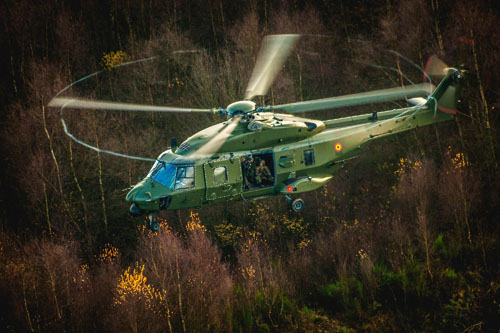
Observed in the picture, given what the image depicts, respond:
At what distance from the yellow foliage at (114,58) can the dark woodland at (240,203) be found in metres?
0.16

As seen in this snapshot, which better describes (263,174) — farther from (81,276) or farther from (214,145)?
(81,276)

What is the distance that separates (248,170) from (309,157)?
250cm

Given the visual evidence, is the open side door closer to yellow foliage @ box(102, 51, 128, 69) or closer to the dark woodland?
the dark woodland

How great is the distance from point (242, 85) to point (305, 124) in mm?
12606

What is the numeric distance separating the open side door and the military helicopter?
4 centimetres

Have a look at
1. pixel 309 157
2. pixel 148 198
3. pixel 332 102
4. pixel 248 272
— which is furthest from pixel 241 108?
pixel 248 272

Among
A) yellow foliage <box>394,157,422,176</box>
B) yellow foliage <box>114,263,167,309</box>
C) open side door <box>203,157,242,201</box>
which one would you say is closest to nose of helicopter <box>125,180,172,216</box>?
open side door <box>203,157,242,201</box>

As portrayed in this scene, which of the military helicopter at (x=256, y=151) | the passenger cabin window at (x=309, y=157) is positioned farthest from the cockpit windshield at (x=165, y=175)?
the passenger cabin window at (x=309, y=157)

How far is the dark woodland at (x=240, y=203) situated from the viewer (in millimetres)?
22500

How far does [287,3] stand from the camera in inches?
1526

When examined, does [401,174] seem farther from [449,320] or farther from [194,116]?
[194,116]

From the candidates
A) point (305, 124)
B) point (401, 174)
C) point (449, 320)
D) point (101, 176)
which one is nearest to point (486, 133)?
point (401, 174)

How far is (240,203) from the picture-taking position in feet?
91.8

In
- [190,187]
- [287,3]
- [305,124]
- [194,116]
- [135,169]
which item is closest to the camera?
[190,187]
